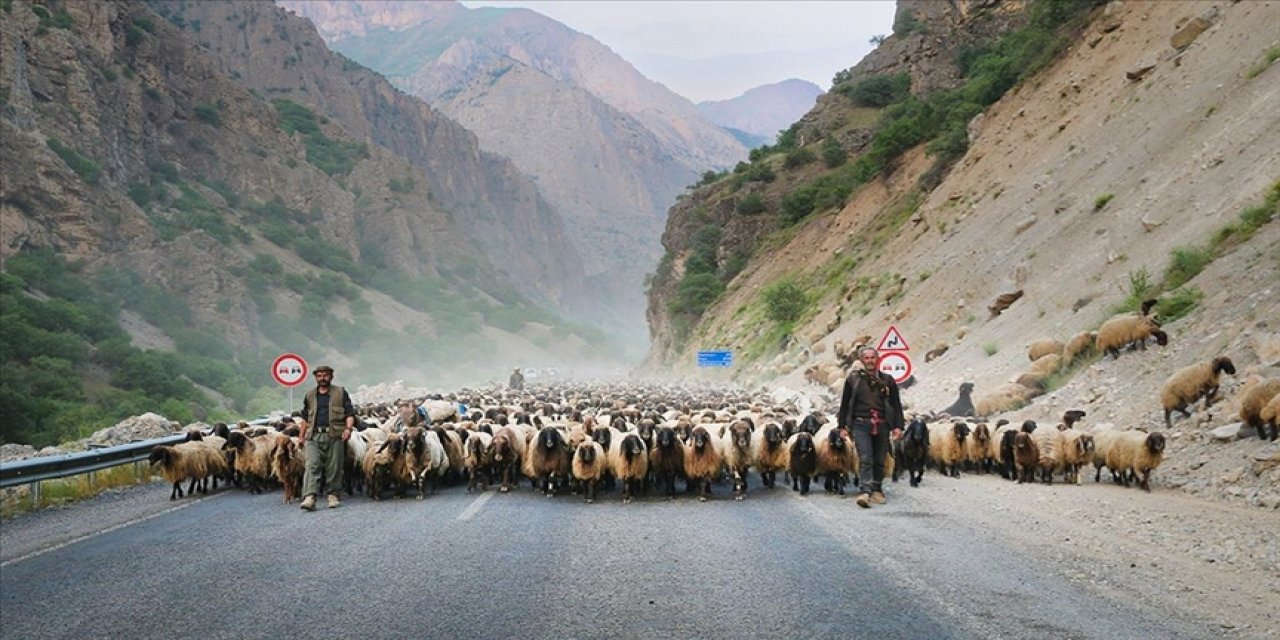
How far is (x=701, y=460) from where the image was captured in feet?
42.1

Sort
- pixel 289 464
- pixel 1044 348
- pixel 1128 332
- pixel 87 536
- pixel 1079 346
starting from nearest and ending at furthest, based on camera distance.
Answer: pixel 87 536, pixel 289 464, pixel 1128 332, pixel 1079 346, pixel 1044 348

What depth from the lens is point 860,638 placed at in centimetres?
574

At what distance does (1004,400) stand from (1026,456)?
6750 mm

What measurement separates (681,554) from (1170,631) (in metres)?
3.87

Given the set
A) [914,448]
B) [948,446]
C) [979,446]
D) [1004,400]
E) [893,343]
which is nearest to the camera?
[914,448]

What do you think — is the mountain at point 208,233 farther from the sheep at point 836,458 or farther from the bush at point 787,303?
the sheep at point 836,458

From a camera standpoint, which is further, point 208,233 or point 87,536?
point 208,233

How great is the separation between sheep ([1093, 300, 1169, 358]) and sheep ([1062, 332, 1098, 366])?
126 centimetres

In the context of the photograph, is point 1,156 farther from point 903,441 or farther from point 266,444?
point 903,441

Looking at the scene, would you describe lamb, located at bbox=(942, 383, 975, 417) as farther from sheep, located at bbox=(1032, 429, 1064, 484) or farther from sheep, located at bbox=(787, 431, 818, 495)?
sheep, located at bbox=(787, 431, 818, 495)

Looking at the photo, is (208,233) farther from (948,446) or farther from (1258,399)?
(1258,399)

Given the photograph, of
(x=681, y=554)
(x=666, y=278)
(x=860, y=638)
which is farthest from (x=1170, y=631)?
(x=666, y=278)

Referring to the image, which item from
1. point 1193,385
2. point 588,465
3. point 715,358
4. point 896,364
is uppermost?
point 715,358

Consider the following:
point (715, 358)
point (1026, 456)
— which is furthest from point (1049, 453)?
point (715, 358)
